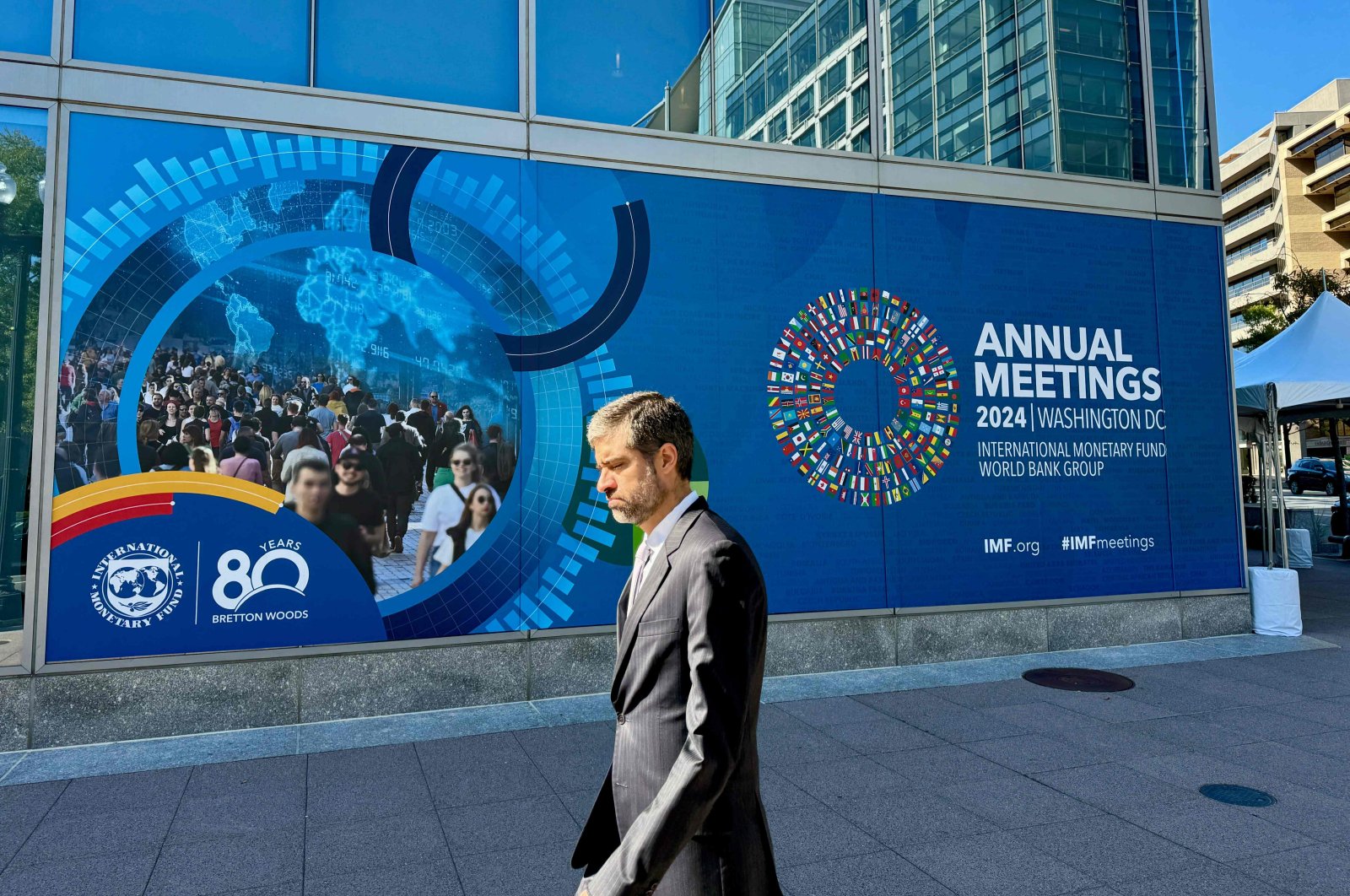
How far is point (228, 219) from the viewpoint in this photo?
6.48 m

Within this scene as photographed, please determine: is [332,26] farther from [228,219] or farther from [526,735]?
[526,735]

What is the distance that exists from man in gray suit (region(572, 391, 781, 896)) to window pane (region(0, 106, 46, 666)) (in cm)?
574

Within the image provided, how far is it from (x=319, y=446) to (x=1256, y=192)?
297 feet

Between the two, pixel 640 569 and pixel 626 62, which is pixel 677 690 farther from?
pixel 626 62

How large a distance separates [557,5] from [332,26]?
1908 millimetres

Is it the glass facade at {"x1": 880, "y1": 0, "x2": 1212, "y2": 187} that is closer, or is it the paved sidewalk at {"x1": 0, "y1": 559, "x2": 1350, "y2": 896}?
the paved sidewalk at {"x1": 0, "y1": 559, "x2": 1350, "y2": 896}

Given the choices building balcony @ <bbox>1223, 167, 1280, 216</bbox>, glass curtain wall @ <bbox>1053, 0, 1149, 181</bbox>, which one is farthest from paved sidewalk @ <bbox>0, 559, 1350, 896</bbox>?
building balcony @ <bbox>1223, 167, 1280, 216</bbox>

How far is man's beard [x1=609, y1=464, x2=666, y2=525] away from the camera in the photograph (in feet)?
6.91

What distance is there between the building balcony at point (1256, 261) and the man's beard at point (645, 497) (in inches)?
3190

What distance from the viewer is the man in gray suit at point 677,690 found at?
1734 millimetres

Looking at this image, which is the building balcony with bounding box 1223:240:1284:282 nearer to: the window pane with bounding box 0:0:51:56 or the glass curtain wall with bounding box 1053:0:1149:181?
the glass curtain wall with bounding box 1053:0:1149:181

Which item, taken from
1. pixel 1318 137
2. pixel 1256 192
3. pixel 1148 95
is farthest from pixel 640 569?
pixel 1256 192

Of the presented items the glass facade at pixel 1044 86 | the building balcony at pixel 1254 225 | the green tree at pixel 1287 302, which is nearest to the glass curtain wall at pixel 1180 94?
the glass facade at pixel 1044 86

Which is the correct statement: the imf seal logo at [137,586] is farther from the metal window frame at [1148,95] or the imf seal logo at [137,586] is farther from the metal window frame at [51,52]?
the metal window frame at [1148,95]
